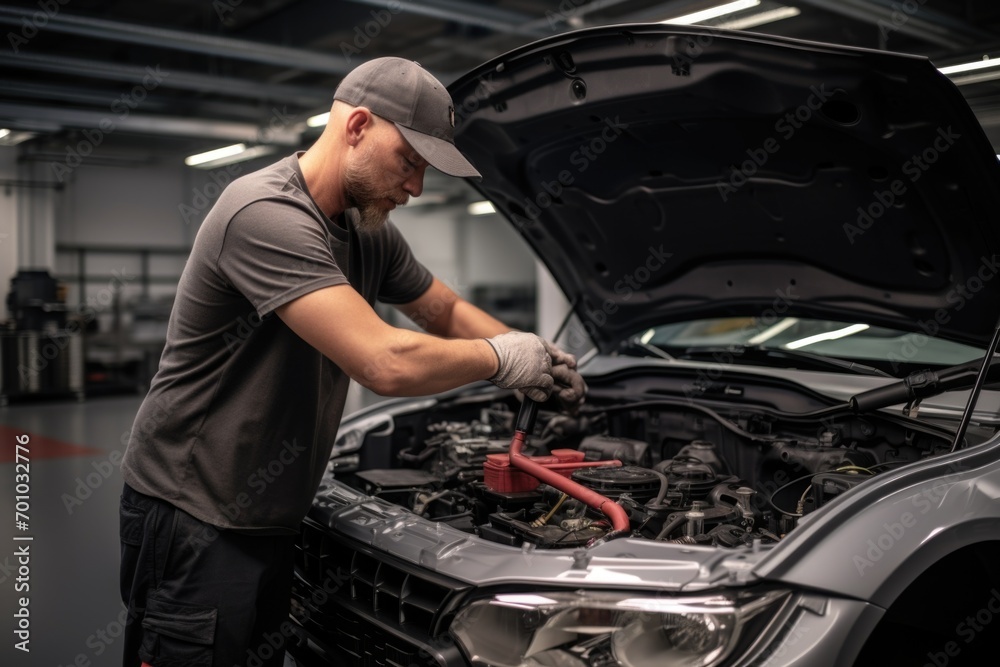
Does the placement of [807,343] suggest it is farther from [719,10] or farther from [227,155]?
[227,155]

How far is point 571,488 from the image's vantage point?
1.71 meters

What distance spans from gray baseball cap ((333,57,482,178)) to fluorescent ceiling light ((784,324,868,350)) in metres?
1.32

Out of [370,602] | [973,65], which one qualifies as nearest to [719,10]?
[973,65]

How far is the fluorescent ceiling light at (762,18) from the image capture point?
657 centimetres

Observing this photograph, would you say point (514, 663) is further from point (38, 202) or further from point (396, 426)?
point (38, 202)

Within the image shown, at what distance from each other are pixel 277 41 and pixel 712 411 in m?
6.79

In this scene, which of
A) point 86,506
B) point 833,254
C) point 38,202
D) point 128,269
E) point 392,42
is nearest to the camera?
point 833,254

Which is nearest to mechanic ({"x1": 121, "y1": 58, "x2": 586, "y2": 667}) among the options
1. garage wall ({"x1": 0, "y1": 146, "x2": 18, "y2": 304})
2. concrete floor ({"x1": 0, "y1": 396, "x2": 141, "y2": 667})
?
concrete floor ({"x1": 0, "y1": 396, "x2": 141, "y2": 667})

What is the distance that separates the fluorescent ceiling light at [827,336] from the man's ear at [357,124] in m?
1.48

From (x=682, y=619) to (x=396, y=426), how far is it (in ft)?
4.73

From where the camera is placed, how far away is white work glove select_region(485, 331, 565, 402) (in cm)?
169

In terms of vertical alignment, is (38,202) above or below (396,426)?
above

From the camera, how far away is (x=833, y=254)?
2.23 meters

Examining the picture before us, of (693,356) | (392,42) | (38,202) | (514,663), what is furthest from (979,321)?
(38,202)
